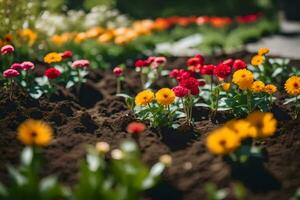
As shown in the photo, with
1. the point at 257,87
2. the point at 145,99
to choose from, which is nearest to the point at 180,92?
the point at 145,99

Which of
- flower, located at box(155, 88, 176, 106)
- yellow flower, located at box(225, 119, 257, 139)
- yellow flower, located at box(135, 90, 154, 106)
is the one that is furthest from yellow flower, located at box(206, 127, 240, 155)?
yellow flower, located at box(135, 90, 154, 106)

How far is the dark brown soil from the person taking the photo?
310 centimetres

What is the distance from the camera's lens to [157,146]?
3.73 meters

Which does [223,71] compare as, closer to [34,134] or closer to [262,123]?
[262,123]

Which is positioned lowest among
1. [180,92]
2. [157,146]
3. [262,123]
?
[157,146]

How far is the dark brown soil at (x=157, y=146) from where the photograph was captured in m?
3.10

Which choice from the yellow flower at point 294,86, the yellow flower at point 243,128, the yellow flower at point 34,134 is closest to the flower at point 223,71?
the yellow flower at point 294,86

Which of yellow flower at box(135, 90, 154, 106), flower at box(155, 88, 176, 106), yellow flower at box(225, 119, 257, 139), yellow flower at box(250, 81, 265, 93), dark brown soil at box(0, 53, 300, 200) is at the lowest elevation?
dark brown soil at box(0, 53, 300, 200)

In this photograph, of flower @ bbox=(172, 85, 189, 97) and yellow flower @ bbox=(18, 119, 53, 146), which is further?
flower @ bbox=(172, 85, 189, 97)

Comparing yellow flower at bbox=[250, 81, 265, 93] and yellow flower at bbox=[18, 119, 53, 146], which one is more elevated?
yellow flower at bbox=[18, 119, 53, 146]

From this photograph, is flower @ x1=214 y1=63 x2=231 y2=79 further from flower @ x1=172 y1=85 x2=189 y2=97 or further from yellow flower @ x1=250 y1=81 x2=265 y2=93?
flower @ x1=172 y1=85 x2=189 y2=97

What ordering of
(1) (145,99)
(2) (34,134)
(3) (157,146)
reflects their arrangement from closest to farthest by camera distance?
(2) (34,134) < (3) (157,146) < (1) (145,99)

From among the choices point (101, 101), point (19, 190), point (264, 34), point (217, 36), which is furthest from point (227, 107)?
point (264, 34)

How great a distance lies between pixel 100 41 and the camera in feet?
22.9
